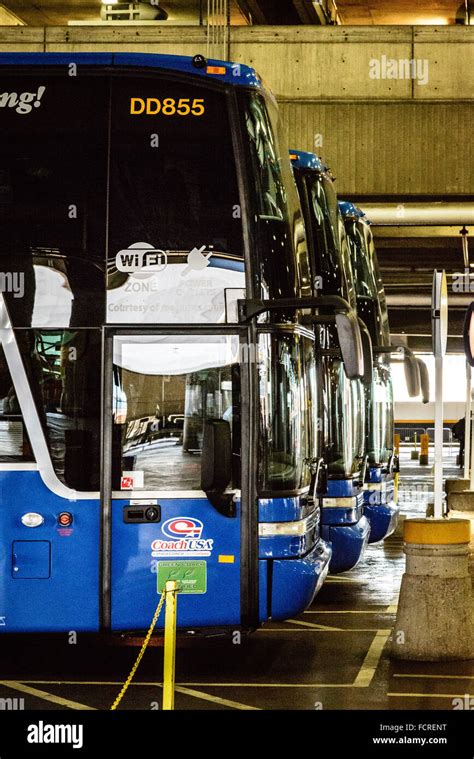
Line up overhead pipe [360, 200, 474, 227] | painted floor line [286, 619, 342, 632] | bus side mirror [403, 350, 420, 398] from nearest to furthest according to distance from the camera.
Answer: painted floor line [286, 619, 342, 632], bus side mirror [403, 350, 420, 398], overhead pipe [360, 200, 474, 227]

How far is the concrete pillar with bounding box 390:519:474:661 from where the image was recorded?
34.8 feet

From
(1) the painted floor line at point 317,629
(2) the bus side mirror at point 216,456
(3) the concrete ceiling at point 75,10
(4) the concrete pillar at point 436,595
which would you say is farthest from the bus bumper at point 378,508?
(3) the concrete ceiling at point 75,10

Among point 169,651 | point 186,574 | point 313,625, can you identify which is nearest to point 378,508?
point 313,625

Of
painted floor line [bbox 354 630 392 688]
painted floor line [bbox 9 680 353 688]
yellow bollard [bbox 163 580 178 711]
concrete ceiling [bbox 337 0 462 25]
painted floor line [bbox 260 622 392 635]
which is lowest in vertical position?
painted floor line [bbox 9 680 353 688]

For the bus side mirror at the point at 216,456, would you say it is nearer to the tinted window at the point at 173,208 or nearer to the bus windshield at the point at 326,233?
the tinted window at the point at 173,208

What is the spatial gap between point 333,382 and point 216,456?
216 inches

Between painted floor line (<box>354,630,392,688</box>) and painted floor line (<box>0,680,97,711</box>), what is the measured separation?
2.21 meters

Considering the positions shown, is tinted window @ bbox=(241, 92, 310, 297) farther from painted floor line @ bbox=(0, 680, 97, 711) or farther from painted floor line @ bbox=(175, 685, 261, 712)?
painted floor line @ bbox=(0, 680, 97, 711)

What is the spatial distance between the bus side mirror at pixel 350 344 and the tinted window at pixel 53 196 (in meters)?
1.83

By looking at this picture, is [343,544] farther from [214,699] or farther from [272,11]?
[272,11]

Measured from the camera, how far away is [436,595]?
417 inches

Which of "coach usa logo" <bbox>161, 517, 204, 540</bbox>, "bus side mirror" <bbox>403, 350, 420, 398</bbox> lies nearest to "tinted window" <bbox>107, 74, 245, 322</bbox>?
"coach usa logo" <bbox>161, 517, 204, 540</bbox>
